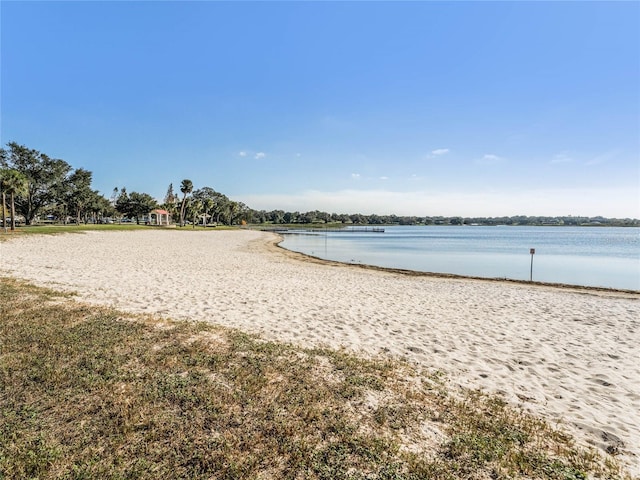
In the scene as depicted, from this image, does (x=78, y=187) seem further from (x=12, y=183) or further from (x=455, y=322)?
(x=455, y=322)

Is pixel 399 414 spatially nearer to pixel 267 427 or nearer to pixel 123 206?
pixel 267 427

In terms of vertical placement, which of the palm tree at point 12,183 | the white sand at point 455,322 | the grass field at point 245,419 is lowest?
the white sand at point 455,322

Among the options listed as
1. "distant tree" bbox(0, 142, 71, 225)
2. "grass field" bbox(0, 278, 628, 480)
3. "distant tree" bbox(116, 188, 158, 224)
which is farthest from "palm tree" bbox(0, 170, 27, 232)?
"distant tree" bbox(116, 188, 158, 224)

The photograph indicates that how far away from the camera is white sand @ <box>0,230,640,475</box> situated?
4980 mm

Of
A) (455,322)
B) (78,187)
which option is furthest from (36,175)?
(455,322)

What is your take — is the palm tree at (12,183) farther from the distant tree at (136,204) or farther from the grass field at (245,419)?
the distant tree at (136,204)

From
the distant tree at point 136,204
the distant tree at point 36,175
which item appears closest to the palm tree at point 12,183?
the distant tree at point 36,175

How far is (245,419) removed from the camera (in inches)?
148

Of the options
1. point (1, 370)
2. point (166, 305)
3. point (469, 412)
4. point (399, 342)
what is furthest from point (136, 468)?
point (166, 305)

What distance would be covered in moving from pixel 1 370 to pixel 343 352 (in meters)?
5.10

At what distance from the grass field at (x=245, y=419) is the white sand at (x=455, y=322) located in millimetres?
809

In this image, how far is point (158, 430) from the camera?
3.50 m

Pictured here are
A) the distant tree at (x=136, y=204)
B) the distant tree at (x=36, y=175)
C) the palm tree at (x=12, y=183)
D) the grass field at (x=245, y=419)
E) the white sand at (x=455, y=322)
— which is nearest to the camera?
the grass field at (x=245, y=419)

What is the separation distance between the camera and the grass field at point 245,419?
3.09 m
